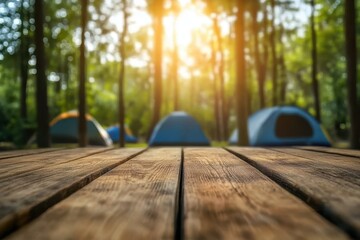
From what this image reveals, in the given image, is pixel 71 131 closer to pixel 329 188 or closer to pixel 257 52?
pixel 257 52

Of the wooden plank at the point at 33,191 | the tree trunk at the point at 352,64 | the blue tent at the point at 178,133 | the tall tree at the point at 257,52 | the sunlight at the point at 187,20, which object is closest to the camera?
the wooden plank at the point at 33,191

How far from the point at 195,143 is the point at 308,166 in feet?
42.3

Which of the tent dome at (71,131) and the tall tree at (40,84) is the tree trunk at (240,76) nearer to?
the tall tree at (40,84)

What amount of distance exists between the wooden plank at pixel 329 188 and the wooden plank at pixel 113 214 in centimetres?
39

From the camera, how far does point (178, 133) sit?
1470 centimetres

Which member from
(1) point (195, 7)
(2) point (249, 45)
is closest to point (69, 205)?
(1) point (195, 7)

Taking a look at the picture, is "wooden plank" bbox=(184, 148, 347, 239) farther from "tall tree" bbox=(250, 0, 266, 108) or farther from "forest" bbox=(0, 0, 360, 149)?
"tall tree" bbox=(250, 0, 266, 108)

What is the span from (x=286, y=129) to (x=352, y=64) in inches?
219

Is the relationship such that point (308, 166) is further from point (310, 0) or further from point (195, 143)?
point (310, 0)

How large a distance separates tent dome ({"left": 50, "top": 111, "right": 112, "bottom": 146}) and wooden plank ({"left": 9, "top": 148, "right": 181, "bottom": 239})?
1680 cm

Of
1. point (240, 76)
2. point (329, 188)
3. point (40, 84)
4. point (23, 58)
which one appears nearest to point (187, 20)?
point (23, 58)

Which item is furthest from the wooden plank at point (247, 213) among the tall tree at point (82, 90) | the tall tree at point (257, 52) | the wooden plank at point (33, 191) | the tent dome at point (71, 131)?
the tall tree at point (257, 52)

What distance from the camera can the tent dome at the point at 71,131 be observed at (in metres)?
17.9

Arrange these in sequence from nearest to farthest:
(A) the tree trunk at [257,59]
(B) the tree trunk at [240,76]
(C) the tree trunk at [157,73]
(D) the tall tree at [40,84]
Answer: (D) the tall tree at [40,84]
(B) the tree trunk at [240,76]
(C) the tree trunk at [157,73]
(A) the tree trunk at [257,59]
